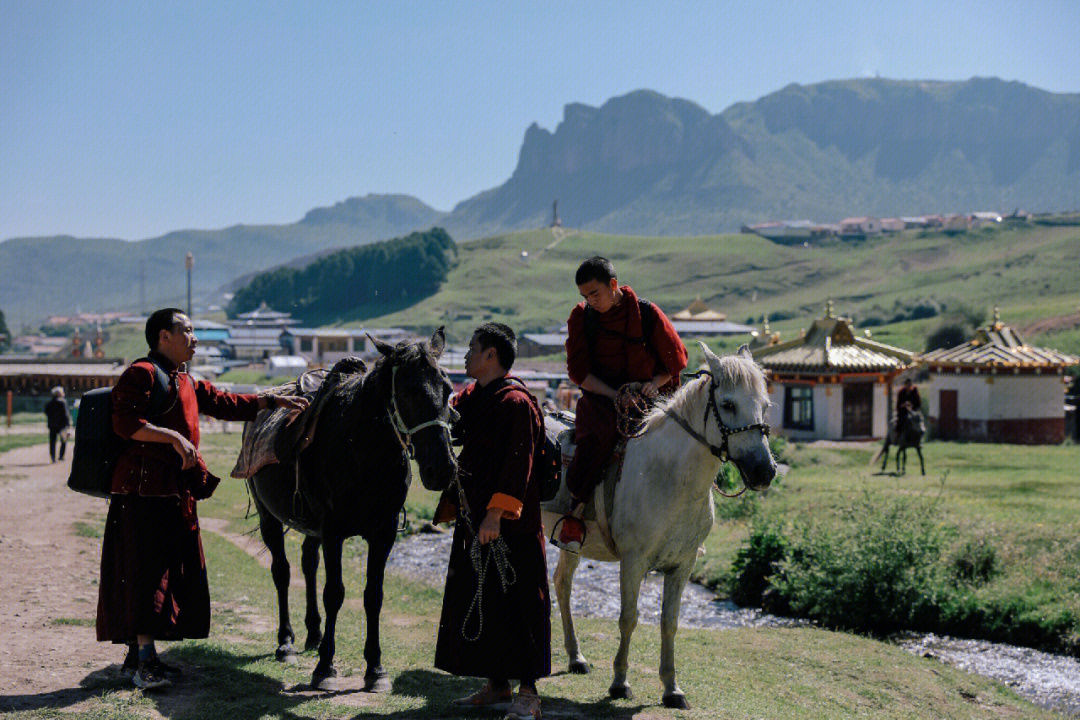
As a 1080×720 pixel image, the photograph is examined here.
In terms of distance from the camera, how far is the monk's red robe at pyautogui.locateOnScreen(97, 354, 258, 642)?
262 inches

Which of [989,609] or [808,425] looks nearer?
[989,609]

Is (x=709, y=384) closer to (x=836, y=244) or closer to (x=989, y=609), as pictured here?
(x=989, y=609)

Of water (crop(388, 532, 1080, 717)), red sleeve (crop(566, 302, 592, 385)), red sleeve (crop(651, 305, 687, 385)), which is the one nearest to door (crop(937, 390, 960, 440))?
water (crop(388, 532, 1080, 717))

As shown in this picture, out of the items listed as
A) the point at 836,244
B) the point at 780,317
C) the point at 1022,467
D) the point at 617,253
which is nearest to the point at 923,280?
the point at 780,317

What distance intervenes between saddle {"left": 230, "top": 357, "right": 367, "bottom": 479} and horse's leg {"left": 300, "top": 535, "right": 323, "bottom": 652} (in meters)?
0.74

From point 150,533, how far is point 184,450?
0.63 meters

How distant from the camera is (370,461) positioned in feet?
23.5

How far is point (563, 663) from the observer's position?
878cm

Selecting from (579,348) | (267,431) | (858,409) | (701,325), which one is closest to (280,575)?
(267,431)

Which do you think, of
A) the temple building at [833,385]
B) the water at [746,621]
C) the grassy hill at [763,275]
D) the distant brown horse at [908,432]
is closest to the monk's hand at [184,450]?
the water at [746,621]

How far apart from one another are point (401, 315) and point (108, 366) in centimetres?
8575

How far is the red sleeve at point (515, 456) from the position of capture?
6.21 meters

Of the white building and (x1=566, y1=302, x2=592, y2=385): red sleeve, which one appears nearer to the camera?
(x1=566, y1=302, x2=592, y2=385): red sleeve

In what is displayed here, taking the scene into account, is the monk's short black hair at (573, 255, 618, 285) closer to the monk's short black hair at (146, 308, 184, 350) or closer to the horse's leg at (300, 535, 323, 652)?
the monk's short black hair at (146, 308, 184, 350)
